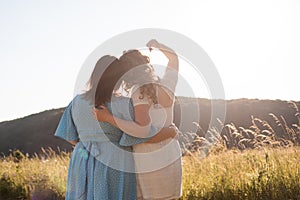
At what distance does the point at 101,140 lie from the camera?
3574 mm

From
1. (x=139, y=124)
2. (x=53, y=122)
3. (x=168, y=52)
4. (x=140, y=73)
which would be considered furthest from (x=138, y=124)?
(x=53, y=122)

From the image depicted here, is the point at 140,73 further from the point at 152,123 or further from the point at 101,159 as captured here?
the point at 101,159

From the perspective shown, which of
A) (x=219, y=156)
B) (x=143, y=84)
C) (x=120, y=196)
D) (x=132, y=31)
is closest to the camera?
(x=143, y=84)

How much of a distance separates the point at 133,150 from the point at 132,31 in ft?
3.22

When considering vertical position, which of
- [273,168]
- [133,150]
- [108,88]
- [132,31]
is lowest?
[273,168]

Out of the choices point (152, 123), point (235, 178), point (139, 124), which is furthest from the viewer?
point (235, 178)

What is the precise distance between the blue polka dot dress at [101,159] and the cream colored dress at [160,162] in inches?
3.1

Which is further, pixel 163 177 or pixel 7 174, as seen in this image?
pixel 7 174

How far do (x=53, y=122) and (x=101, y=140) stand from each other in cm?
3343

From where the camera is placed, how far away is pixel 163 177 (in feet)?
11.6

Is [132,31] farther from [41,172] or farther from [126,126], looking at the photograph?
[41,172]

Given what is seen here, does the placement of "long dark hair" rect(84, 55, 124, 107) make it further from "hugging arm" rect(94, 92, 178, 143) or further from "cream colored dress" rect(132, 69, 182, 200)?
"cream colored dress" rect(132, 69, 182, 200)

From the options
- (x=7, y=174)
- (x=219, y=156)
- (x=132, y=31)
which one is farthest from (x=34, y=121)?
(x=132, y=31)

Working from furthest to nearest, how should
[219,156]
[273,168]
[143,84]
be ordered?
1. [219,156]
2. [273,168]
3. [143,84]
